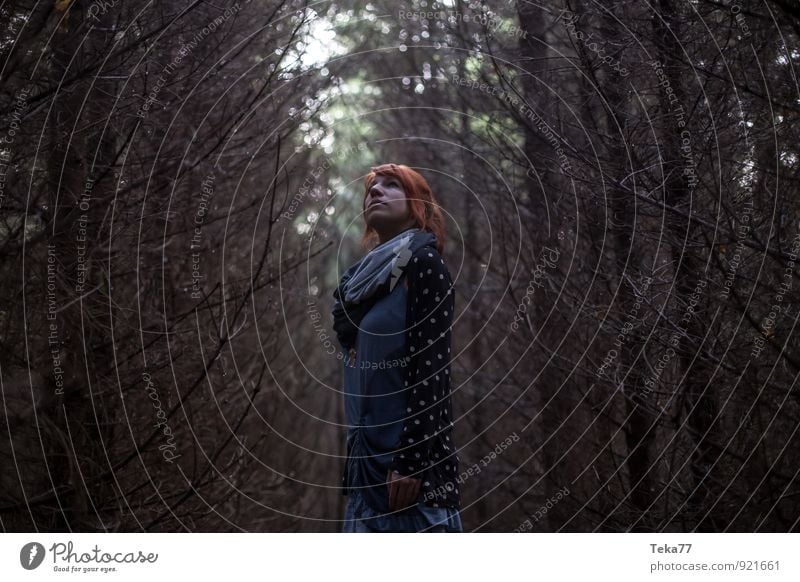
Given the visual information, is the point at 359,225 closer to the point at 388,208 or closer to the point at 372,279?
the point at 388,208

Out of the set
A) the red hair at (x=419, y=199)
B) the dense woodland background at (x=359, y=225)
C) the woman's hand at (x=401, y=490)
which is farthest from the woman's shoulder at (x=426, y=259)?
the dense woodland background at (x=359, y=225)

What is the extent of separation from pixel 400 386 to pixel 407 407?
0.10 m

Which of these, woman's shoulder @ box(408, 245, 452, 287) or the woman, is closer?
the woman

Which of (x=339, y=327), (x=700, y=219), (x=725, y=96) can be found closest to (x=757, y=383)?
(x=700, y=219)

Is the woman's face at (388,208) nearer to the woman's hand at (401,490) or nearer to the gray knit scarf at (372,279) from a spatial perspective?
the gray knit scarf at (372,279)

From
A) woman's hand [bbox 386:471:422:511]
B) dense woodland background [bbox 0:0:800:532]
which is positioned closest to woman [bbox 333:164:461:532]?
woman's hand [bbox 386:471:422:511]

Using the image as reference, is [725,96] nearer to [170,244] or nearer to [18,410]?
[170,244]

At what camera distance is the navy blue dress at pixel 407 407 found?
344 cm

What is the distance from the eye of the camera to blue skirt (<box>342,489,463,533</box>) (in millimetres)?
3443

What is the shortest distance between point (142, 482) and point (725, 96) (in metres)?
3.30

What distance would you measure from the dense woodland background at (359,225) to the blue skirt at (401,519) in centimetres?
112

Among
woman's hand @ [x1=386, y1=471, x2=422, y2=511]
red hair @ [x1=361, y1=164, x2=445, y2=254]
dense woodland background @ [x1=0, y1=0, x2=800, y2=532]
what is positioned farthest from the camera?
dense woodland background @ [x1=0, y1=0, x2=800, y2=532]

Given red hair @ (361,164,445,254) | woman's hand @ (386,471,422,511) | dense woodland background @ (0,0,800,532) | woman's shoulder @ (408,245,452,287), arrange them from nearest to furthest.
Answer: woman's hand @ (386,471,422,511), woman's shoulder @ (408,245,452,287), red hair @ (361,164,445,254), dense woodland background @ (0,0,800,532)

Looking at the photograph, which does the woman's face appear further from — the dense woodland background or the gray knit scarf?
the dense woodland background
